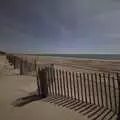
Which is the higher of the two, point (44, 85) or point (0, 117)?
point (44, 85)

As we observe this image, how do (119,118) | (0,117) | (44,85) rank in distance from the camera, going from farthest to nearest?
(44,85) < (0,117) < (119,118)

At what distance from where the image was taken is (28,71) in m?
12.3

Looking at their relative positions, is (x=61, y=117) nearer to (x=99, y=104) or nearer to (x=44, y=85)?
(x=99, y=104)

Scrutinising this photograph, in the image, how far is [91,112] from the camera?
479cm

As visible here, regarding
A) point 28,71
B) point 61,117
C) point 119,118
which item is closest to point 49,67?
point 61,117

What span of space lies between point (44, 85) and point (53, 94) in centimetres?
53

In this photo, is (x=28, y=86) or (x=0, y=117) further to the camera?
(x=28, y=86)

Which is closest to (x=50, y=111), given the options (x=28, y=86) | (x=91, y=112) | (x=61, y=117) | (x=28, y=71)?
(x=61, y=117)

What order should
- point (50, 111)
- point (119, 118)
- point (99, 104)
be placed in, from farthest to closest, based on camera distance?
point (99, 104) < point (50, 111) < point (119, 118)

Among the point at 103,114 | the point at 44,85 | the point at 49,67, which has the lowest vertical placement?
the point at 103,114

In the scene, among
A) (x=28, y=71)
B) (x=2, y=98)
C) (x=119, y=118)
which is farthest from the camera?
(x=28, y=71)

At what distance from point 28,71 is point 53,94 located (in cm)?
600

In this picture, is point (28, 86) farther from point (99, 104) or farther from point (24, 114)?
point (99, 104)

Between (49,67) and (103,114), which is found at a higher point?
(49,67)
